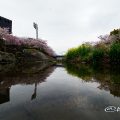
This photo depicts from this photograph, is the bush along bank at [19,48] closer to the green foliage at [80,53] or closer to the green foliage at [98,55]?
the green foliage at [80,53]

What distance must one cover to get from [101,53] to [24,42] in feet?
43.0

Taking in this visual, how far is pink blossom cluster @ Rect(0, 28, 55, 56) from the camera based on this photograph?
25181 millimetres

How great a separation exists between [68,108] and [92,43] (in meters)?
23.3

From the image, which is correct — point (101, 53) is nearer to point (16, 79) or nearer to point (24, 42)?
point (24, 42)

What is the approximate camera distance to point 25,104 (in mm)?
2598

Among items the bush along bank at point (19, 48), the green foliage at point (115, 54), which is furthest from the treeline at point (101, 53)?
the bush along bank at point (19, 48)

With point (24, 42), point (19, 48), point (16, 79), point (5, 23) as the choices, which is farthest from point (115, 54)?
point (5, 23)

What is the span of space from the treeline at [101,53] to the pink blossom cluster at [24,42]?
5.34m

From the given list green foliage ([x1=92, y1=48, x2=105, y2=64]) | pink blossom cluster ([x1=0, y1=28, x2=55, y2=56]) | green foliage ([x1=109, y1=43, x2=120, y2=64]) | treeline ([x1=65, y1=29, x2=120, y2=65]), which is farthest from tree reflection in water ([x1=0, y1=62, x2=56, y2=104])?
pink blossom cluster ([x1=0, y1=28, x2=55, y2=56])

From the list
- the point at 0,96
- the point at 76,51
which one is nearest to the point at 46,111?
the point at 0,96

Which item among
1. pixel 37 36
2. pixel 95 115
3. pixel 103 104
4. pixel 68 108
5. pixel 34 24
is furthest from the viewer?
pixel 34 24

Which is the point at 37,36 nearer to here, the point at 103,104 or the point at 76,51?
the point at 76,51

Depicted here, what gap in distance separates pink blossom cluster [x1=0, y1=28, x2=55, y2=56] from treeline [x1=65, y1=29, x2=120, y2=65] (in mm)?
5339

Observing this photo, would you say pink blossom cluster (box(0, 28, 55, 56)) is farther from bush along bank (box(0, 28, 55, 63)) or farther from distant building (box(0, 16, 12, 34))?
distant building (box(0, 16, 12, 34))
